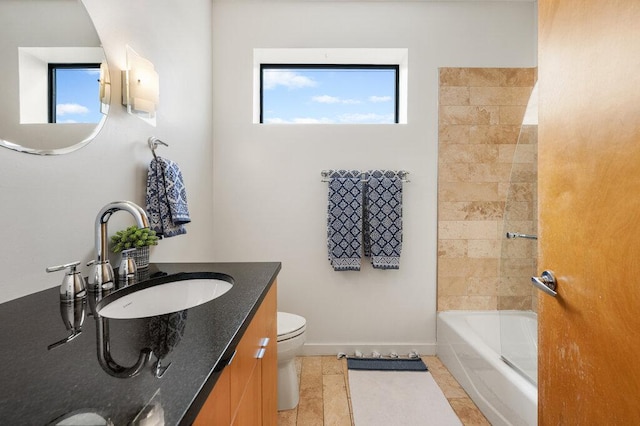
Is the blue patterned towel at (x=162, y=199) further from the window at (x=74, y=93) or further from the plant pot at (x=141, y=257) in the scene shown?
the window at (x=74, y=93)

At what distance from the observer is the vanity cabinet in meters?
0.59

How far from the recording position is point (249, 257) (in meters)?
2.41

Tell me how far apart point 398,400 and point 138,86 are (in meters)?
2.06

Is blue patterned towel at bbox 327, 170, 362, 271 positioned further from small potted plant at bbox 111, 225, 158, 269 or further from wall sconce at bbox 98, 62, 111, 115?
wall sconce at bbox 98, 62, 111, 115

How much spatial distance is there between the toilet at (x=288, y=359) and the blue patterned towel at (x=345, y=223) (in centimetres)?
62

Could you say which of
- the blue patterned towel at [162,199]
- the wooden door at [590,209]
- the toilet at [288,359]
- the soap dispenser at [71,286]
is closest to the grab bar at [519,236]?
the wooden door at [590,209]

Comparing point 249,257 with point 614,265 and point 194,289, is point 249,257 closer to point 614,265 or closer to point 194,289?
point 194,289

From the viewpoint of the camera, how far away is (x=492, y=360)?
1700mm

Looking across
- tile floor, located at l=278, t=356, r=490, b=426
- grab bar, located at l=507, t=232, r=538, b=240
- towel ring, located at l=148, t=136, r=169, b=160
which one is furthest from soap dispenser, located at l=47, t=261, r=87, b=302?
grab bar, located at l=507, t=232, r=538, b=240

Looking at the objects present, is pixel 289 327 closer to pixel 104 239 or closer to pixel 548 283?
pixel 104 239

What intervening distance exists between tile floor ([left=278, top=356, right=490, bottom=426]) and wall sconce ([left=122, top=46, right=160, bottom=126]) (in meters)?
1.65

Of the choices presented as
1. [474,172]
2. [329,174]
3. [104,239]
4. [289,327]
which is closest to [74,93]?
[104,239]

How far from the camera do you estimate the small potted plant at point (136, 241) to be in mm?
1146

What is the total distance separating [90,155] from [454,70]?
2.36 meters
